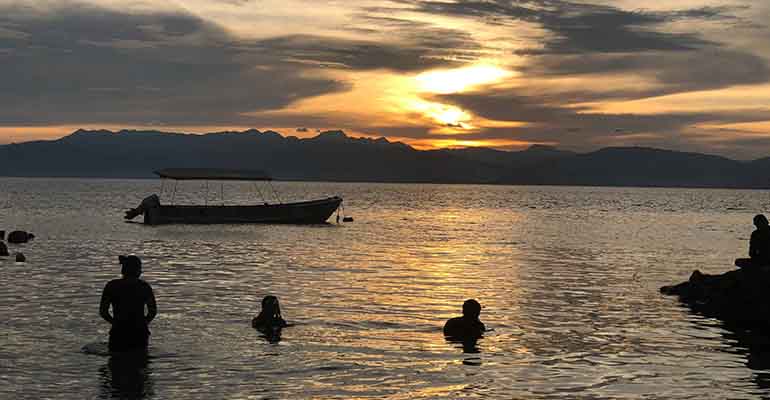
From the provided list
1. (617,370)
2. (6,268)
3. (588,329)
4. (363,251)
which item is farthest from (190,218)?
(617,370)

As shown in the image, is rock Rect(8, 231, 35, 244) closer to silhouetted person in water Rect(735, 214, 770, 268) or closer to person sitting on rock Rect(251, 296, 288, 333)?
person sitting on rock Rect(251, 296, 288, 333)

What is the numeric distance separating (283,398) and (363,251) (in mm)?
37021

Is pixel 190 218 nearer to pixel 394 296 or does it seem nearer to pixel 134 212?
pixel 134 212

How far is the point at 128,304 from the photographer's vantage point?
54.7 feet

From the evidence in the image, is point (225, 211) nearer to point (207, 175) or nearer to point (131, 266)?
point (207, 175)

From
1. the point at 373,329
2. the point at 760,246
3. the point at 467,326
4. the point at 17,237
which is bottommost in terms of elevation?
the point at 373,329

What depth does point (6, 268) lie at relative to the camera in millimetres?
36906

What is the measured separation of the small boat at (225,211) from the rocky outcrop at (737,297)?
1990 inches

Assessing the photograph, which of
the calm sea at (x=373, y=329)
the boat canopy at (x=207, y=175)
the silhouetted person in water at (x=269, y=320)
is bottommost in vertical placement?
the calm sea at (x=373, y=329)

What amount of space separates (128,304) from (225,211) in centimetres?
6258

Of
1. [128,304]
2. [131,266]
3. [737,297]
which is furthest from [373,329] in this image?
[737,297]

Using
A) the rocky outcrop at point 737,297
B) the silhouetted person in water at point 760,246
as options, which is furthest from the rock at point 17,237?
the silhouetted person in water at point 760,246

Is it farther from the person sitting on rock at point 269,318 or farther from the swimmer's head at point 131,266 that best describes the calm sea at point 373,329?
the swimmer's head at point 131,266

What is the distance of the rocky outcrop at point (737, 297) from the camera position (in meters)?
25.6
